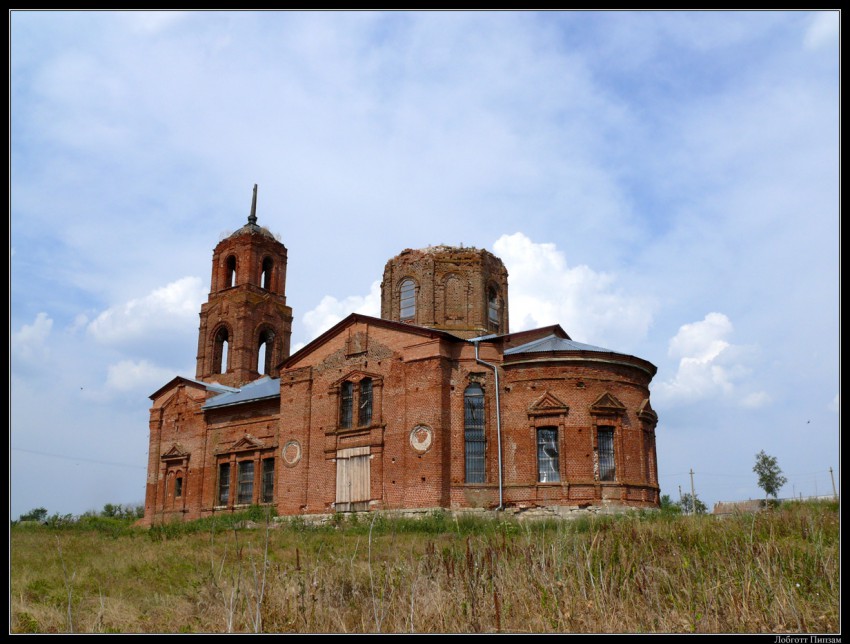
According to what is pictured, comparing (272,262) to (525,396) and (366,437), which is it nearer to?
(366,437)

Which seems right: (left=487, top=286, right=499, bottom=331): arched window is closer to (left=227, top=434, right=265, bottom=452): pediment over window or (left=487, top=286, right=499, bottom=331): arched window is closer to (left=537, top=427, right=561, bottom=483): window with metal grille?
(left=537, top=427, right=561, bottom=483): window with metal grille

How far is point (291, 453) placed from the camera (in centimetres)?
2523

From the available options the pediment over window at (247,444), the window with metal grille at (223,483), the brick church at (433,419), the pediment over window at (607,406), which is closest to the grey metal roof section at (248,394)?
the brick church at (433,419)

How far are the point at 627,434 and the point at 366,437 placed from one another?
322 inches

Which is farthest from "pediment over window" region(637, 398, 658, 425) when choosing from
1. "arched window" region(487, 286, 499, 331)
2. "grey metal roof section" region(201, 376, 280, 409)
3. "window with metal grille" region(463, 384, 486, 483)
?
"grey metal roof section" region(201, 376, 280, 409)

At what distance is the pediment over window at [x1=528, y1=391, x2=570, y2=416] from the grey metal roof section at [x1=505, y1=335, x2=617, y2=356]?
56.9 inches

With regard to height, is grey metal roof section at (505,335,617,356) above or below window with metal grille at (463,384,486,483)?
above

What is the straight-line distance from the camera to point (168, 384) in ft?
107

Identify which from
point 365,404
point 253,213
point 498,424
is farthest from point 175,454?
point 498,424

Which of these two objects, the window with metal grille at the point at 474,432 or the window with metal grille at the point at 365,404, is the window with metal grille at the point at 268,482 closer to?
A: the window with metal grille at the point at 365,404

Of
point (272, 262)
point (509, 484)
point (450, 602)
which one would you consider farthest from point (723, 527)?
point (272, 262)

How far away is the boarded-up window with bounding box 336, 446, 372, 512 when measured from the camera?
22.8 meters

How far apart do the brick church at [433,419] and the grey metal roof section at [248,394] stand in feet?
0.37

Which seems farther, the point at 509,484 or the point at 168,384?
the point at 168,384
